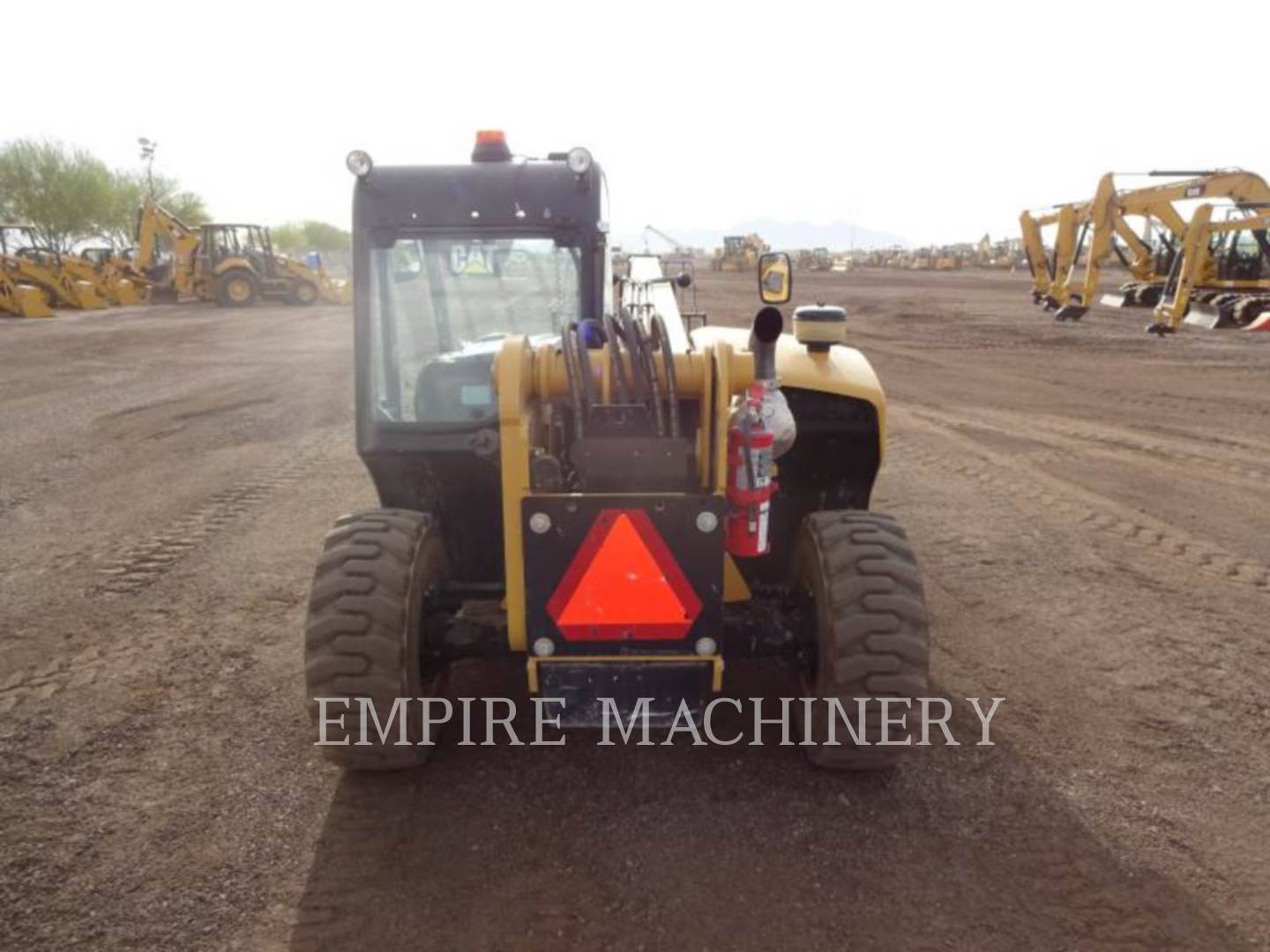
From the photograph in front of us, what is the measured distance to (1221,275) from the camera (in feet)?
68.9

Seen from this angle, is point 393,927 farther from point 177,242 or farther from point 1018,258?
point 1018,258

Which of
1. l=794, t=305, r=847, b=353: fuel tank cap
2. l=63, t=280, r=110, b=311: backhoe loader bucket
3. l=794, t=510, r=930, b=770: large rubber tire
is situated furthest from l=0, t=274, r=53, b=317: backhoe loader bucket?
l=794, t=510, r=930, b=770: large rubber tire

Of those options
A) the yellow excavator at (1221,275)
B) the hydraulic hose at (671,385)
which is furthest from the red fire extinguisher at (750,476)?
the yellow excavator at (1221,275)

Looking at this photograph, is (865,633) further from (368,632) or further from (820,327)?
(368,632)

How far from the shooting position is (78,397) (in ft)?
38.9

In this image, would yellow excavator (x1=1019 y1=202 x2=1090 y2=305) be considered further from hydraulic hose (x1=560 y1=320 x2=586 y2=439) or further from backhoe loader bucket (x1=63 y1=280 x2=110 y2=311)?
backhoe loader bucket (x1=63 y1=280 x2=110 y2=311)

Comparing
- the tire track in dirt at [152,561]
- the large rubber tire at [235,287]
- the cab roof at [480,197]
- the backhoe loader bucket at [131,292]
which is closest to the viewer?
the cab roof at [480,197]

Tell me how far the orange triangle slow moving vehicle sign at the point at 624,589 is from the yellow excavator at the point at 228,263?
90.1ft

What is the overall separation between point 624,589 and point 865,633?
0.78 meters

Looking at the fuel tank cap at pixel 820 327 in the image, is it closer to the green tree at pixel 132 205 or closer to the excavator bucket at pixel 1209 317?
the excavator bucket at pixel 1209 317

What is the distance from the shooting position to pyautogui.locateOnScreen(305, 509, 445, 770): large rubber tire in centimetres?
298

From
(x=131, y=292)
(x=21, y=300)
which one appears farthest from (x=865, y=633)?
(x=131, y=292)

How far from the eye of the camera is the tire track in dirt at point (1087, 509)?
549 cm

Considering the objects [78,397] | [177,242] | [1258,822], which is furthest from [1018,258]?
[1258,822]
